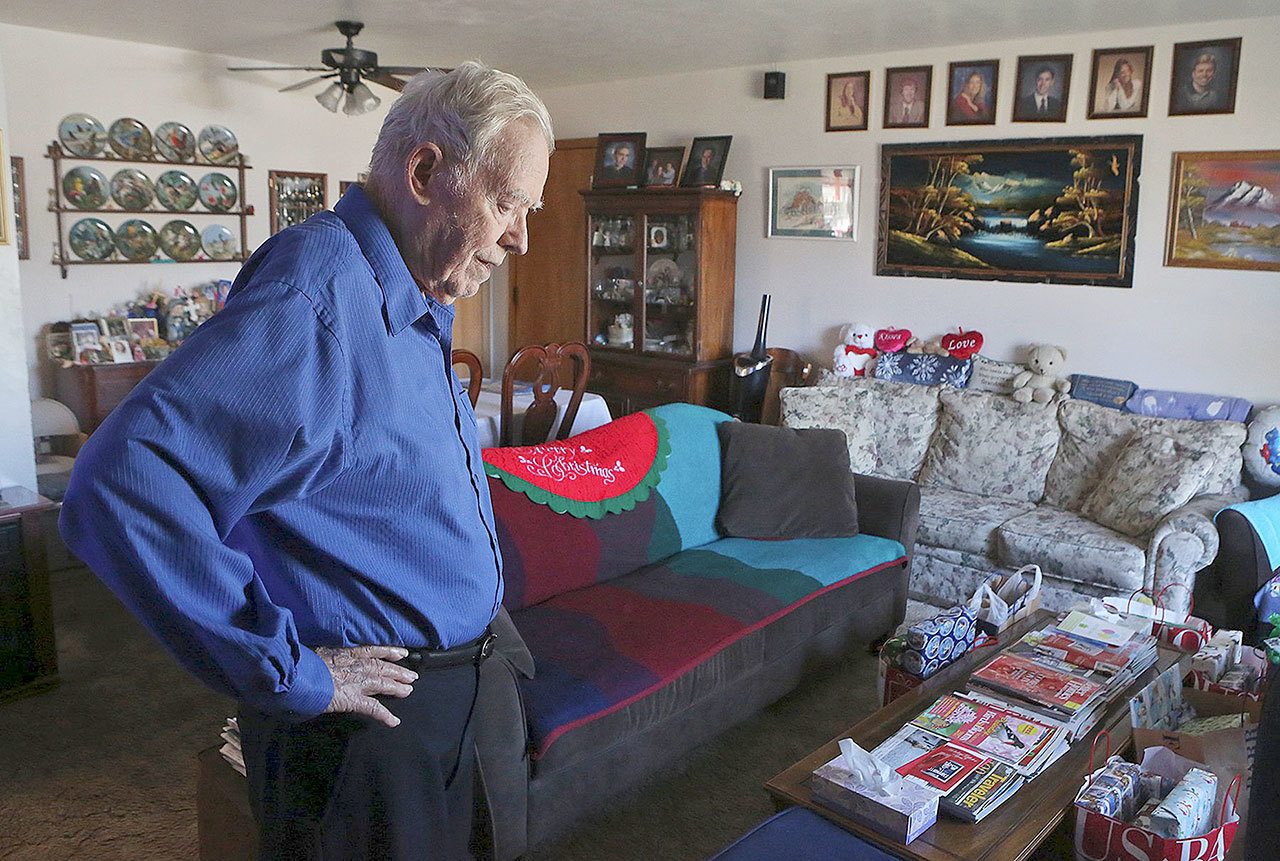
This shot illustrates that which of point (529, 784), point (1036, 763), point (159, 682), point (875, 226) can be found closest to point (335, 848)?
point (529, 784)

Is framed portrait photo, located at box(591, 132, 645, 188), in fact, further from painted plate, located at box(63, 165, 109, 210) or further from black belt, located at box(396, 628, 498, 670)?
black belt, located at box(396, 628, 498, 670)

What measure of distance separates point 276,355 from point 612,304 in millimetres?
5033

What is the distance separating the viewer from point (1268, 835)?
2.73 ft

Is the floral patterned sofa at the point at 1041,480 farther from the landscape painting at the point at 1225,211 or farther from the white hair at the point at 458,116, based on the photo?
the white hair at the point at 458,116

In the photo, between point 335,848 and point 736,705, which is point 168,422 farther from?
point 736,705

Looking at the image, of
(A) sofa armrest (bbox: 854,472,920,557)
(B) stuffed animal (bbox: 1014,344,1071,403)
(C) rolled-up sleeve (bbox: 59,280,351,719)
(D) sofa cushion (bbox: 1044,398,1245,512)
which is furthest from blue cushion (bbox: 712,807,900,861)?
(B) stuffed animal (bbox: 1014,344,1071,403)

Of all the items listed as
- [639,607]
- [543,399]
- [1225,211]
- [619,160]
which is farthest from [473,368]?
[1225,211]

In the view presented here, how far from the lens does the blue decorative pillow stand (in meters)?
4.76

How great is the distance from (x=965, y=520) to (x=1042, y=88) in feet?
6.80

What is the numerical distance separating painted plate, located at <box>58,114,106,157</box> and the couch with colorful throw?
3503 mm

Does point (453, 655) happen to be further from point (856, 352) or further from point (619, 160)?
point (619, 160)

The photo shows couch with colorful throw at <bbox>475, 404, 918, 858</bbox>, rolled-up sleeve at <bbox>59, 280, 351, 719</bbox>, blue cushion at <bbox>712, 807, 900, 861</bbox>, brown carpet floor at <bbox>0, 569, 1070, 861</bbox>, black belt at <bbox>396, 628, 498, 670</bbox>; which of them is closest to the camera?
rolled-up sleeve at <bbox>59, 280, 351, 719</bbox>

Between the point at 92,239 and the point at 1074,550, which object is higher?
the point at 92,239

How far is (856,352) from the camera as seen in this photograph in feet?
16.7
